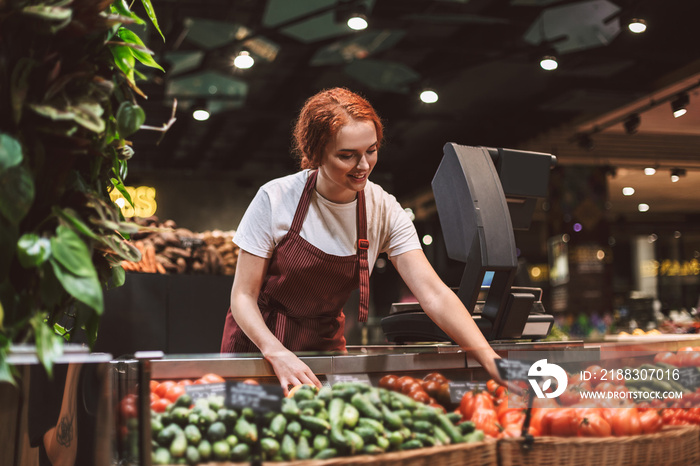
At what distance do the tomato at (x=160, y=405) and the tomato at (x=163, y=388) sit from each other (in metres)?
0.02

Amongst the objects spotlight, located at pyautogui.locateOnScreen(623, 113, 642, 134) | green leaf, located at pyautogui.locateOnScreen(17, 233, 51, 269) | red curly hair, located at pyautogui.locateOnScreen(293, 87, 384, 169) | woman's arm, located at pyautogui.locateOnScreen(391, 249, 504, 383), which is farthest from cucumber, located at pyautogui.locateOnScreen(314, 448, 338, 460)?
spotlight, located at pyautogui.locateOnScreen(623, 113, 642, 134)

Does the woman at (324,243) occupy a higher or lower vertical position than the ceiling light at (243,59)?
lower

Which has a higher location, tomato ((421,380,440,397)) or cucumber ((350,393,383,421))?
tomato ((421,380,440,397))

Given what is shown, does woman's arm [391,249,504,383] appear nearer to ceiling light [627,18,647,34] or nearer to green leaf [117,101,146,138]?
green leaf [117,101,146,138]

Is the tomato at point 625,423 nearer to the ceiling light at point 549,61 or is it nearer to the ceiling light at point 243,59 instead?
the ceiling light at point 243,59

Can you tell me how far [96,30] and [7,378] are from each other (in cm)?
57

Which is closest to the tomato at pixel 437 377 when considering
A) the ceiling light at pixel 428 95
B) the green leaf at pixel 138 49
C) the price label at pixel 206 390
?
the price label at pixel 206 390

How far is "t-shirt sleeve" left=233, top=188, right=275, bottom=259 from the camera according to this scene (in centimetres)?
193

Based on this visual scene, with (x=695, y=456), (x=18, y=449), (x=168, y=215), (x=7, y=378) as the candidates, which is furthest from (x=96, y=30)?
(x=168, y=215)

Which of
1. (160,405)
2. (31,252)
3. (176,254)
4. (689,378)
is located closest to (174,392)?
(160,405)

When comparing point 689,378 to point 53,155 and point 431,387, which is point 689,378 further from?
point 53,155

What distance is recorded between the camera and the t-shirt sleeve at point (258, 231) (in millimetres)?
1935

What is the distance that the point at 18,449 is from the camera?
1.10 metres

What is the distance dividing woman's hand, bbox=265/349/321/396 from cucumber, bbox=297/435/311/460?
0.33m
